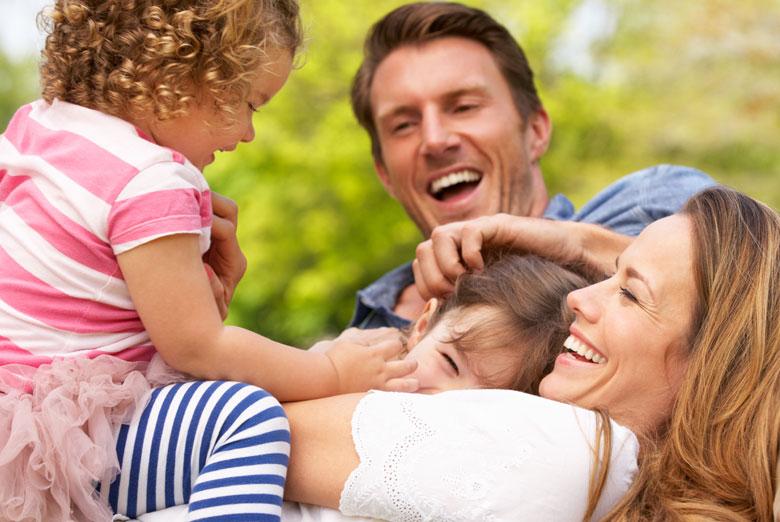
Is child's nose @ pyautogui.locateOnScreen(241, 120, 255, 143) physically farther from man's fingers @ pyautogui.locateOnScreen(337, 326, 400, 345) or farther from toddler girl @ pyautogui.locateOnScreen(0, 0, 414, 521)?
man's fingers @ pyautogui.locateOnScreen(337, 326, 400, 345)

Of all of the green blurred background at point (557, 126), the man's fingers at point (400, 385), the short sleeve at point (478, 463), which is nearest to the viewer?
the short sleeve at point (478, 463)

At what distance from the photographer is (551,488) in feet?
5.76

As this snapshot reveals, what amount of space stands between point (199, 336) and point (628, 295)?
86 cm

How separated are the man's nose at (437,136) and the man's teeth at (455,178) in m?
0.10

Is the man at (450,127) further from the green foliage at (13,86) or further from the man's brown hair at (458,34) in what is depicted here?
the green foliage at (13,86)

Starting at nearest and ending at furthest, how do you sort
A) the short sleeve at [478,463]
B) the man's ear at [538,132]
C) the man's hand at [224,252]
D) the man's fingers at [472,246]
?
the short sleeve at [478,463]
the man's hand at [224,252]
the man's fingers at [472,246]
the man's ear at [538,132]

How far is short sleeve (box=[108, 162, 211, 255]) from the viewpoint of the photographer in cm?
183

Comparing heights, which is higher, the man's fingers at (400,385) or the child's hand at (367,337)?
the man's fingers at (400,385)

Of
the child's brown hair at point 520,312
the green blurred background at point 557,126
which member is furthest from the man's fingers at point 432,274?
the green blurred background at point 557,126

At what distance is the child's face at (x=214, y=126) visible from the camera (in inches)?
79.4


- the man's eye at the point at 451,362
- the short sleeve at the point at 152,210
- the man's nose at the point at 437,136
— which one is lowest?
the man's eye at the point at 451,362

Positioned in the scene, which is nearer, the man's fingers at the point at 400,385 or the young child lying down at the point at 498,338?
the man's fingers at the point at 400,385

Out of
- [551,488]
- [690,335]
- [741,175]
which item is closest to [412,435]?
[551,488]

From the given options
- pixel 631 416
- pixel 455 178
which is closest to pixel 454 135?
pixel 455 178
